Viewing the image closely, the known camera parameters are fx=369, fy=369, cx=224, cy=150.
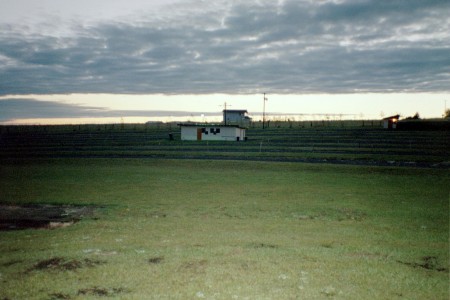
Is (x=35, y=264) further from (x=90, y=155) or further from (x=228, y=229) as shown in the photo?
(x=90, y=155)

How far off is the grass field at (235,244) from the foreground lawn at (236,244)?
4 centimetres

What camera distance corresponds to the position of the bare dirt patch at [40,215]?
546 inches

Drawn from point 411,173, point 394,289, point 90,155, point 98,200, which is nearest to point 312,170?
point 411,173

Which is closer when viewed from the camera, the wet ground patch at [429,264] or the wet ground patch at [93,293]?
the wet ground patch at [93,293]

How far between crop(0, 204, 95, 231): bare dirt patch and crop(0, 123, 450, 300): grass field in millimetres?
702

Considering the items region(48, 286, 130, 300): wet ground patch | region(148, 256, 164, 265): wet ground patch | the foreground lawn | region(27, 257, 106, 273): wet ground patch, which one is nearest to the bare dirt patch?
the foreground lawn

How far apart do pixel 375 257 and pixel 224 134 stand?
61448 millimetres

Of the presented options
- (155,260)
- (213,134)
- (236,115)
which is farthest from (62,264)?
(236,115)

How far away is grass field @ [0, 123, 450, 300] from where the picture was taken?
7770 millimetres

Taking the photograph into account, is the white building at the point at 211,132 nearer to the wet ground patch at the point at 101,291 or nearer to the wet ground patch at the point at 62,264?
the wet ground patch at the point at 62,264

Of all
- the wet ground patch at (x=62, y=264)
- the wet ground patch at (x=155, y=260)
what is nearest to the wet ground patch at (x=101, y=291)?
the wet ground patch at (x=62, y=264)

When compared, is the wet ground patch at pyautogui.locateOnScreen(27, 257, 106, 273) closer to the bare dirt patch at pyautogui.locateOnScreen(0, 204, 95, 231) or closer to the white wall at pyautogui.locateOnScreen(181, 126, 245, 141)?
the bare dirt patch at pyautogui.locateOnScreen(0, 204, 95, 231)

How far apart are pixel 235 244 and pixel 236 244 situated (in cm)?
3

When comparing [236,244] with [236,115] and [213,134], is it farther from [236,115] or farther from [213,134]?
[236,115]
